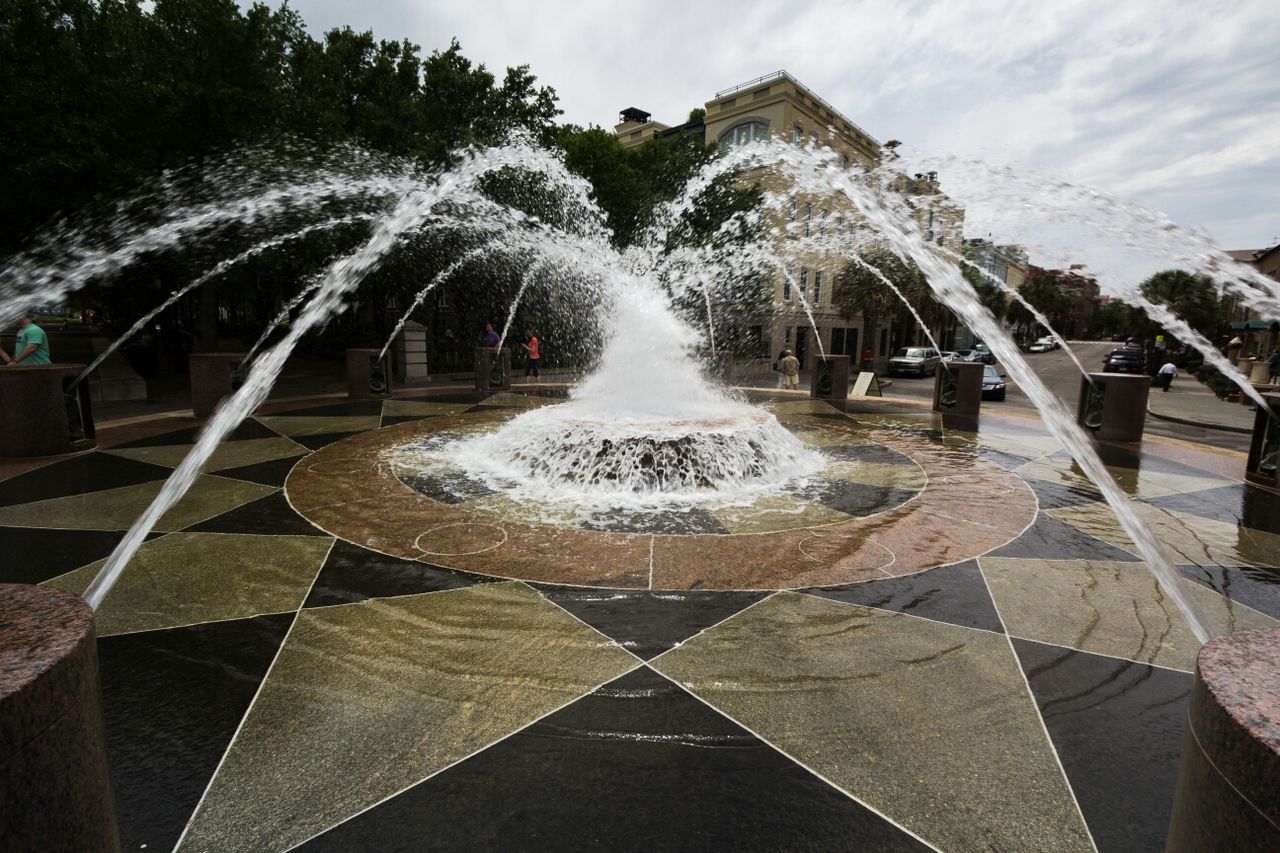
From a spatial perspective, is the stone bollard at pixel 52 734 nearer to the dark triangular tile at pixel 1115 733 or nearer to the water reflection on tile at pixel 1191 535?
the dark triangular tile at pixel 1115 733

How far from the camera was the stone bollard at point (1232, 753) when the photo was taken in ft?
4.10

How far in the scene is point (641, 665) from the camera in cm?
345

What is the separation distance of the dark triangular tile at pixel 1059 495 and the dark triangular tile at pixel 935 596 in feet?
8.57

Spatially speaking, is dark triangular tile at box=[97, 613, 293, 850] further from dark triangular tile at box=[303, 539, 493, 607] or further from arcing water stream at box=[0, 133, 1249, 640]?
arcing water stream at box=[0, 133, 1249, 640]

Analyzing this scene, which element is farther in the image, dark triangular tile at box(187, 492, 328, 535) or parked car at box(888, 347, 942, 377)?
parked car at box(888, 347, 942, 377)

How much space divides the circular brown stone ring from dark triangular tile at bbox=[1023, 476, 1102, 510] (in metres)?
0.15

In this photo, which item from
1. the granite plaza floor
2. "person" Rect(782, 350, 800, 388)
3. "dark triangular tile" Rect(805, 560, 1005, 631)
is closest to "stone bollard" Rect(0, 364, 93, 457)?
the granite plaza floor

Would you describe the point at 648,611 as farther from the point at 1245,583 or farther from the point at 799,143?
the point at 799,143

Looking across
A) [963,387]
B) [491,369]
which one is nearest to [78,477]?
[491,369]

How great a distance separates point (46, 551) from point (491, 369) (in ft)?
41.8

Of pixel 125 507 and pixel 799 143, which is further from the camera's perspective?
pixel 799 143

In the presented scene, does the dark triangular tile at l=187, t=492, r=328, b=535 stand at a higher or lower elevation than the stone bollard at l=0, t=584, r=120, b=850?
lower

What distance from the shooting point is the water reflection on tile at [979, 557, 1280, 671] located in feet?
12.2

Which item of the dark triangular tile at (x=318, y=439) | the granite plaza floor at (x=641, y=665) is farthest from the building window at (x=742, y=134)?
the granite plaza floor at (x=641, y=665)
